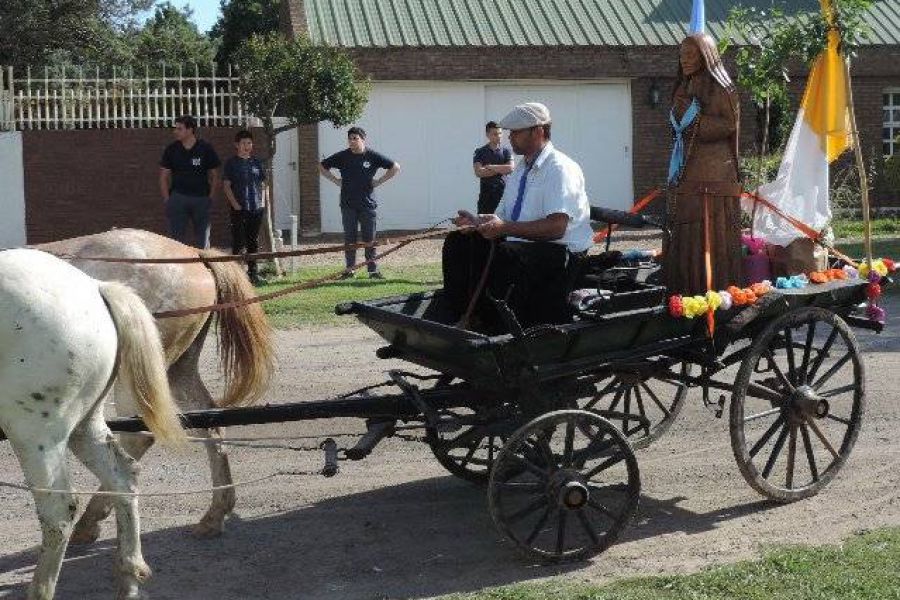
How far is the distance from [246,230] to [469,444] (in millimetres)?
9275

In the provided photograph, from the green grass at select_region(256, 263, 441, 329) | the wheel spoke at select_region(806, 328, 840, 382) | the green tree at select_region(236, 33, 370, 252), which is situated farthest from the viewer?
the green tree at select_region(236, 33, 370, 252)

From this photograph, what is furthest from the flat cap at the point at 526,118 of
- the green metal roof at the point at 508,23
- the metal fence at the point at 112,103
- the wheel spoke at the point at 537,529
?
the green metal roof at the point at 508,23

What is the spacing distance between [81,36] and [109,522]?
94.6 ft

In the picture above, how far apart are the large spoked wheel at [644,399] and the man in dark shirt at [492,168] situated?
6.02 metres

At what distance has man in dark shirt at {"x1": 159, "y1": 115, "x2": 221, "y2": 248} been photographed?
14758mm

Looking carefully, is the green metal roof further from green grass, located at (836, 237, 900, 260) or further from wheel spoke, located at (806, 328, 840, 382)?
Answer: wheel spoke, located at (806, 328, 840, 382)

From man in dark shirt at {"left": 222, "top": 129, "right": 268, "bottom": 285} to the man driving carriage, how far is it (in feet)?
28.6

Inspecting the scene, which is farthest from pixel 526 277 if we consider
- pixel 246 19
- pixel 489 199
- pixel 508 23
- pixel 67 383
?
pixel 246 19

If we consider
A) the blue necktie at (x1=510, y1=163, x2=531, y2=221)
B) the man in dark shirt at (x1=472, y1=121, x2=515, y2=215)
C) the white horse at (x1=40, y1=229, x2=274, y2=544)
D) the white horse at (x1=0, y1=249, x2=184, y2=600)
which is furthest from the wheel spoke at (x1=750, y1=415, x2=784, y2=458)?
the man in dark shirt at (x1=472, y1=121, x2=515, y2=215)

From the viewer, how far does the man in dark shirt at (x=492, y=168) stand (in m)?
15.6

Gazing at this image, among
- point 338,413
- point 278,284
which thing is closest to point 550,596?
point 338,413

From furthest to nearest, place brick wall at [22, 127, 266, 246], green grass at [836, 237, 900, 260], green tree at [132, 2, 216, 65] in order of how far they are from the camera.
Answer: green tree at [132, 2, 216, 65] < brick wall at [22, 127, 266, 246] < green grass at [836, 237, 900, 260]

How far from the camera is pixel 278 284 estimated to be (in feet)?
49.6

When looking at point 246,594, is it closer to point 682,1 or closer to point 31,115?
point 31,115
